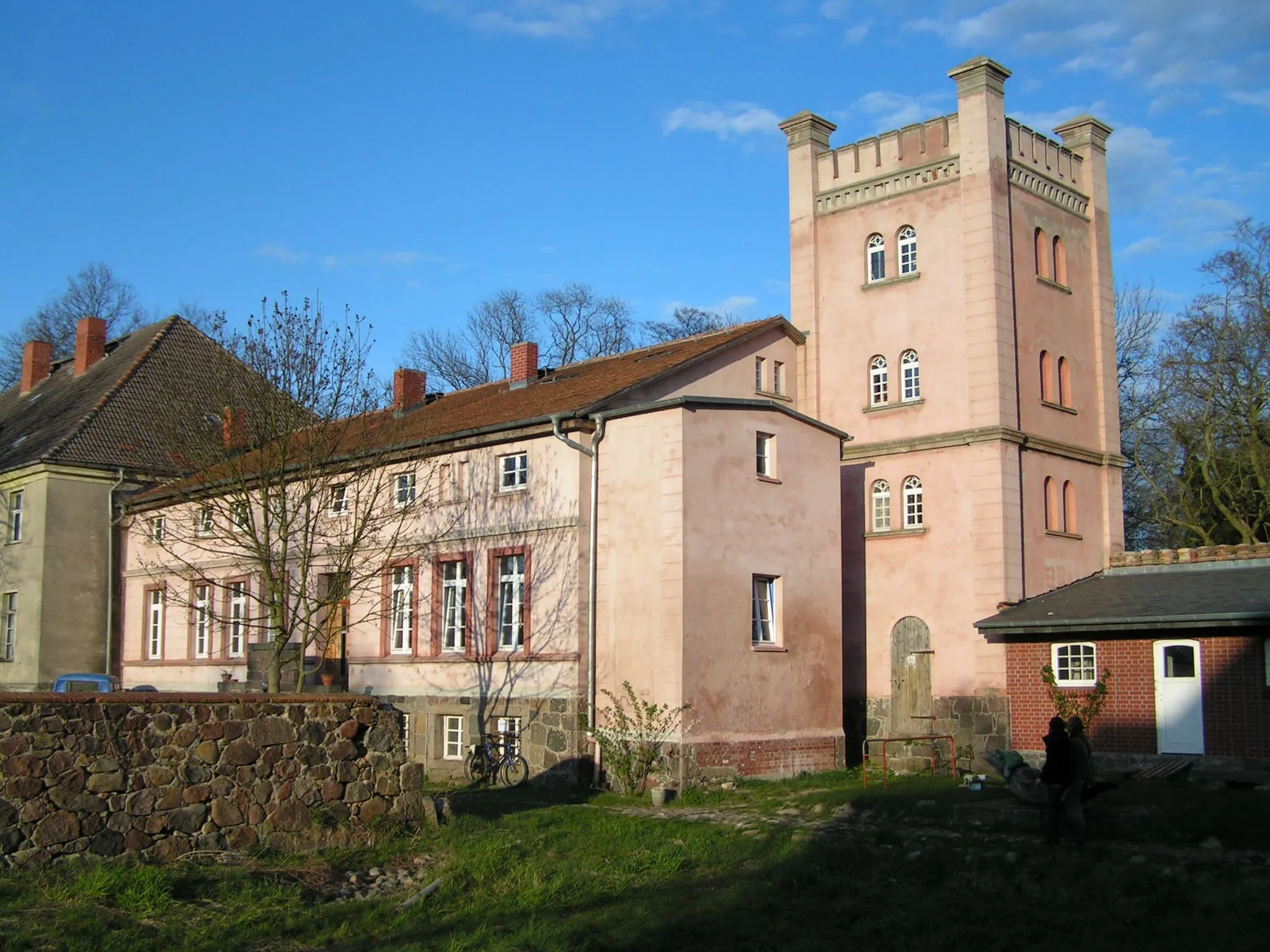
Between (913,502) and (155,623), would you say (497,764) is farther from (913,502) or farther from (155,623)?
(155,623)

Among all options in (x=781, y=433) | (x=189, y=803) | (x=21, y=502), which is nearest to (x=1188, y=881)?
(x=189, y=803)

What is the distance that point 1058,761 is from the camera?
14453 millimetres

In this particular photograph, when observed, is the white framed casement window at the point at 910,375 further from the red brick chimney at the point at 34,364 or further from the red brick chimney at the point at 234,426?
the red brick chimney at the point at 34,364

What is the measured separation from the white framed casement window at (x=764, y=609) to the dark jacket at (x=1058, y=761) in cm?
904

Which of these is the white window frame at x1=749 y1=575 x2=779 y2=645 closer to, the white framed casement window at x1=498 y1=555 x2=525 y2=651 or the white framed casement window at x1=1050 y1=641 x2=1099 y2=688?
the white framed casement window at x1=498 y1=555 x2=525 y2=651

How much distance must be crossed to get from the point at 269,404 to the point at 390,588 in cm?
691

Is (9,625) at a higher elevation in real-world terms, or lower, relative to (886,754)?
higher

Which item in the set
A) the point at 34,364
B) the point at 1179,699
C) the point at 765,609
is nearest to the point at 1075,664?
the point at 1179,699

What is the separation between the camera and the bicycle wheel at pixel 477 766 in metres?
23.3

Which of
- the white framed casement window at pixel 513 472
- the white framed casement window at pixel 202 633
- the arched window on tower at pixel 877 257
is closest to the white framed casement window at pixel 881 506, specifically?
the arched window on tower at pixel 877 257

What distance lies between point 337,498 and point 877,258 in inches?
508

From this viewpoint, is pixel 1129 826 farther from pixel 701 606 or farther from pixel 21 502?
pixel 21 502

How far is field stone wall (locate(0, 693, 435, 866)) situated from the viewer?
1204 cm

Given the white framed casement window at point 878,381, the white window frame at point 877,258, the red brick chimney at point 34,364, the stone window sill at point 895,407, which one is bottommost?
the stone window sill at point 895,407
